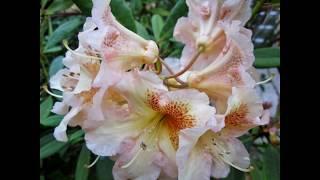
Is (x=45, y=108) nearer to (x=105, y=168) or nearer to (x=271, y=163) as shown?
(x=105, y=168)

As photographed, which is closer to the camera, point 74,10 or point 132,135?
point 132,135

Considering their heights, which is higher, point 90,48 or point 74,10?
point 90,48

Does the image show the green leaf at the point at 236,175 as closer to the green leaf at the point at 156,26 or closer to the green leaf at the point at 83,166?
the green leaf at the point at 83,166

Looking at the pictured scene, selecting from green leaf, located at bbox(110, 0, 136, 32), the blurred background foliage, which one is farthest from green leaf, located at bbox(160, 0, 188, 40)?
green leaf, located at bbox(110, 0, 136, 32)
